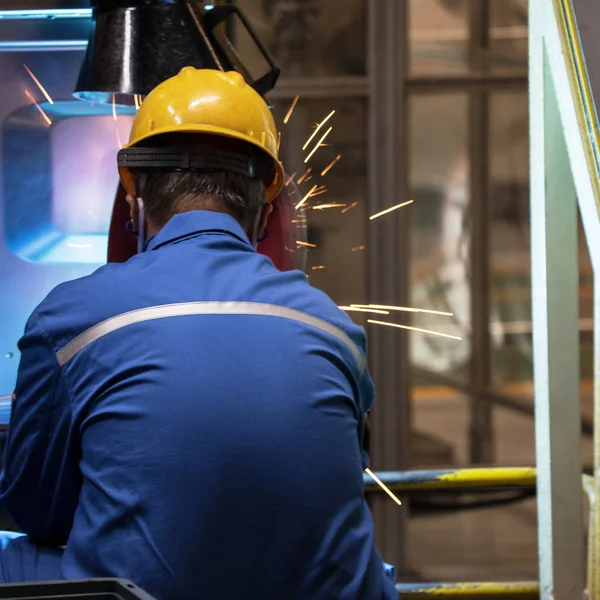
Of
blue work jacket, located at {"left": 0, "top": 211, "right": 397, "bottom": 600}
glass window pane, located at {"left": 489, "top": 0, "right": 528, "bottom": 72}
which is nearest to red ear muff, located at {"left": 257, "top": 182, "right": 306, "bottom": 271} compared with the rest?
blue work jacket, located at {"left": 0, "top": 211, "right": 397, "bottom": 600}

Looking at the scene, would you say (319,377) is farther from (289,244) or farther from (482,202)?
(482,202)

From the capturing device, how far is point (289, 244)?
223 cm

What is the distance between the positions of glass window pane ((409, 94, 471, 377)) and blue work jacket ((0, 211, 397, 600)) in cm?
593

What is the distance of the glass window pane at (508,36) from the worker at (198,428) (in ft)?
15.2

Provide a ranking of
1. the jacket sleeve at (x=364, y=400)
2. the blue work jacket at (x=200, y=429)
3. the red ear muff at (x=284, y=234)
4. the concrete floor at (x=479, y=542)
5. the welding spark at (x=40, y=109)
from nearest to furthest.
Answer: the blue work jacket at (x=200, y=429) < the jacket sleeve at (x=364, y=400) < the red ear muff at (x=284, y=234) < the welding spark at (x=40, y=109) < the concrete floor at (x=479, y=542)

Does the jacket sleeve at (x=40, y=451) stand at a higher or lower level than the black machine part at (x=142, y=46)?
lower

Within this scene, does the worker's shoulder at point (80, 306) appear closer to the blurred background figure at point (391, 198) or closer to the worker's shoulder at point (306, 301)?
the worker's shoulder at point (306, 301)

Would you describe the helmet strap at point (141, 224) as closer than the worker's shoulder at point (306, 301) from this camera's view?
No

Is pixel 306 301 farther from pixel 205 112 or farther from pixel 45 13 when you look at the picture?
pixel 45 13

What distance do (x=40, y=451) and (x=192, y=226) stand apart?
47cm

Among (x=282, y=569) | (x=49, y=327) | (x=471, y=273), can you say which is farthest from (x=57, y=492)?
(x=471, y=273)

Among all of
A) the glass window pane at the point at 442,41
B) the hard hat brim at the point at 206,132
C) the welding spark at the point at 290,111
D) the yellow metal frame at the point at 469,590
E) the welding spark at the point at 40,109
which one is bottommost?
the yellow metal frame at the point at 469,590

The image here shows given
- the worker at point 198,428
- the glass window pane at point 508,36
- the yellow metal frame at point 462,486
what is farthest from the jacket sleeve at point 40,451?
the glass window pane at point 508,36

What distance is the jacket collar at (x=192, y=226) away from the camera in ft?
5.25
